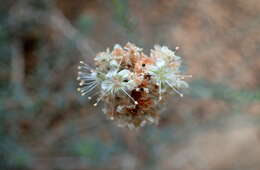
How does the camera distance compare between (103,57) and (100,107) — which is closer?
(103,57)

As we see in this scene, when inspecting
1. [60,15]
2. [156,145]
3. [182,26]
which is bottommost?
[156,145]

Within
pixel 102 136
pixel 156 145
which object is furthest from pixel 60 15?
pixel 156 145

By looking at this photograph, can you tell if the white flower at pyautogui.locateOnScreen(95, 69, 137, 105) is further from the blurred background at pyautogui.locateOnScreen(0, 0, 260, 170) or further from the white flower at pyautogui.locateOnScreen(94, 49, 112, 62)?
the blurred background at pyautogui.locateOnScreen(0, 0, 260, 170)

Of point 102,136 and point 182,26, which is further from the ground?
point 182,26

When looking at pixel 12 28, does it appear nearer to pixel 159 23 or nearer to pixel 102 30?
pixel 102 30

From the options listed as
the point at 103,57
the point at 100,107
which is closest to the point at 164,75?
the point at 103,57

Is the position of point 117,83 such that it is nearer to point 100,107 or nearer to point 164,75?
point 164,75
